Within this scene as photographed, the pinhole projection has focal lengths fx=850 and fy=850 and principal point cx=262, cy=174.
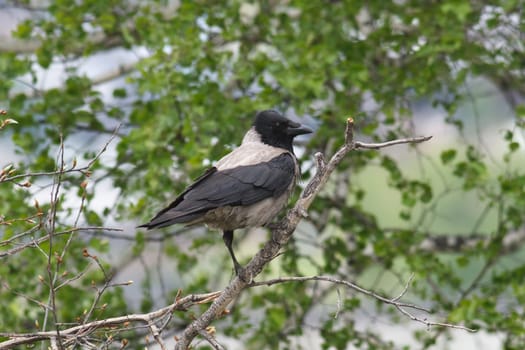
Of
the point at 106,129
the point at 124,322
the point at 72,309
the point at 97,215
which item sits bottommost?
the point at 124,322

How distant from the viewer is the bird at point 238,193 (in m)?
4.34

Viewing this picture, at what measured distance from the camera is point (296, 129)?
5219 millimetres

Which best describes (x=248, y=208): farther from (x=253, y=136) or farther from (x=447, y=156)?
(x=447, y=156)

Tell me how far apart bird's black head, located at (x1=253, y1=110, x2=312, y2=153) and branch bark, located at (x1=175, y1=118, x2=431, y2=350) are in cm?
142

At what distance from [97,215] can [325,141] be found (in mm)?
1791

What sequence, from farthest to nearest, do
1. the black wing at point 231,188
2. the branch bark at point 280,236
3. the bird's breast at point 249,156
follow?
the bird's breast at point 249,156 < the black wing at point 231,188 < the branch bark at point 280,236

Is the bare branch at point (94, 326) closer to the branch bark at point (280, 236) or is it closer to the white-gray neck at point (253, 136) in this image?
the branch bark at point (280, 236)

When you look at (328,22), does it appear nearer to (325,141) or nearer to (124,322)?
(325,141)

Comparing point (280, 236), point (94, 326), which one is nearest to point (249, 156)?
point (280, 236)

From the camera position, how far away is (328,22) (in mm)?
6418

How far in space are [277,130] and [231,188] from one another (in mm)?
860

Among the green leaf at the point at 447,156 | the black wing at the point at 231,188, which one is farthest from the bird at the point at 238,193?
the green leaf at the point at 447,156

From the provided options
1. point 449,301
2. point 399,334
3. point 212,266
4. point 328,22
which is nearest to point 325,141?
point 328,22

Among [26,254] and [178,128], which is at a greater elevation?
[178,128]
